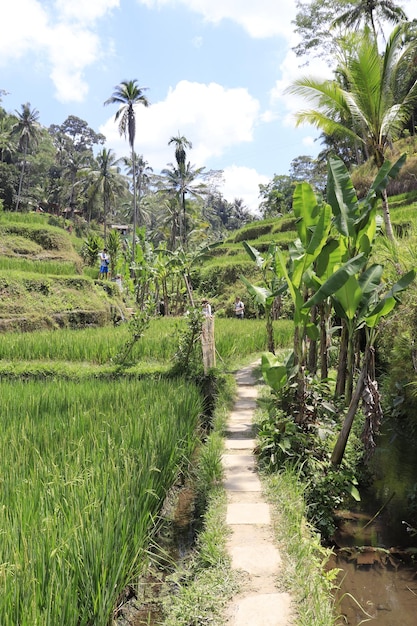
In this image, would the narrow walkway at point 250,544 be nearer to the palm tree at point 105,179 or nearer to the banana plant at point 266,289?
the banana plant at point 266,289

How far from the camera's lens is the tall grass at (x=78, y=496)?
5.84 ft

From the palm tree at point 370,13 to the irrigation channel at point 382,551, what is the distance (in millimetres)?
17917

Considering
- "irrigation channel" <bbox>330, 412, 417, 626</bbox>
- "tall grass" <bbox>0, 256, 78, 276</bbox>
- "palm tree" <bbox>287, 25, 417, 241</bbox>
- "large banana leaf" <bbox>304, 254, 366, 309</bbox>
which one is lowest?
"irrigation channel" <bbox>330, 412, 417, 626</bbox>

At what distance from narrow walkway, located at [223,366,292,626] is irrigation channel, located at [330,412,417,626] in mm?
462

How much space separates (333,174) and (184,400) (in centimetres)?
248

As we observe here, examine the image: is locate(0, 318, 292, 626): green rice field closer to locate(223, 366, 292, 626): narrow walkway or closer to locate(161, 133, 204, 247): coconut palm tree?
locate(223, 366, 292, 626): narrow walkway

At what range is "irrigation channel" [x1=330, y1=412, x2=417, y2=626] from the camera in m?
2.57

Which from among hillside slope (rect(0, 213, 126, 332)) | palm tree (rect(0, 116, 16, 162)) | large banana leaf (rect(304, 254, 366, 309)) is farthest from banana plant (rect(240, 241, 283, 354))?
palm tree (rect(0, 116, 16, 162))

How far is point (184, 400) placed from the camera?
4.71 meters

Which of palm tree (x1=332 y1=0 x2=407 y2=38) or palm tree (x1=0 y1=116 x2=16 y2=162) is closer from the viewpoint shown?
palm tree (x1=332 y1=0 x2=407 y2=38)

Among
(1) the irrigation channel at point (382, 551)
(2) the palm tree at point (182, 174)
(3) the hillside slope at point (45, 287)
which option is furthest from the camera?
(2) the palm tree at point (182, 174)

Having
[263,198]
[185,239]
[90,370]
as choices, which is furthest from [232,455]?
[263,198]

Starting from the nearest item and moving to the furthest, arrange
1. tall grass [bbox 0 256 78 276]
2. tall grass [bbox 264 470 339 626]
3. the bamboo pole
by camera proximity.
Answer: tall grass [bbox 264 470 339 626]
the bamboo pole
tall grass [bbox 0 256 78 276]

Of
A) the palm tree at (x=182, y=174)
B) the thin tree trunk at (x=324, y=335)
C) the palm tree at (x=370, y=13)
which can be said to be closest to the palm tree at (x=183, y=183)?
the palm tree at (x=182, y=174)
